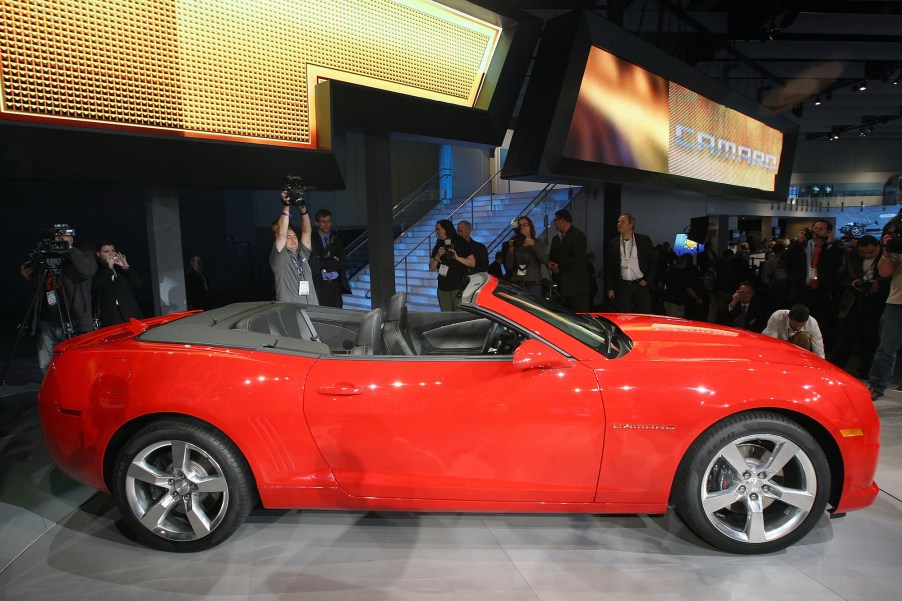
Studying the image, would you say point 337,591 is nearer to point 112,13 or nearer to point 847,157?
point 112,13

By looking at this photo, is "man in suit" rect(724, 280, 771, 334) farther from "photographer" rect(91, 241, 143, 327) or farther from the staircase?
"photographer" rect(91, 241, 143, 327)

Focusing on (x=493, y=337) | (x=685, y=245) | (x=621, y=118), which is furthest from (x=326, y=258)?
(x=685, y=245)

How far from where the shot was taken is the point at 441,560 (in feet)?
7.80

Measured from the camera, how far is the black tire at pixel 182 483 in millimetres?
2400

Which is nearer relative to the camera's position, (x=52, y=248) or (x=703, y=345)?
(x=703, y=345)

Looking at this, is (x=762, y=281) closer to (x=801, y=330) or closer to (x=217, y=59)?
(x=801, y=330)

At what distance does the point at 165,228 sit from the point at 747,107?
457 inches

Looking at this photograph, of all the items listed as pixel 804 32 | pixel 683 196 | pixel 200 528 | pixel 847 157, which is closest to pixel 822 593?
pixel 200 528

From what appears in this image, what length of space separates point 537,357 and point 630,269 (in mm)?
3845

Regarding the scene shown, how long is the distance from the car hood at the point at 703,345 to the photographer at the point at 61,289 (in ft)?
14.5

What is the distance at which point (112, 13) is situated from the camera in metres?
4.21

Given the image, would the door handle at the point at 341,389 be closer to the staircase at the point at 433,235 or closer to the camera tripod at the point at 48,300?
the camera tripod at the point at 48,300

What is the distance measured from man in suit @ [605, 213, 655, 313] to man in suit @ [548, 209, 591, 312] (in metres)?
0.29

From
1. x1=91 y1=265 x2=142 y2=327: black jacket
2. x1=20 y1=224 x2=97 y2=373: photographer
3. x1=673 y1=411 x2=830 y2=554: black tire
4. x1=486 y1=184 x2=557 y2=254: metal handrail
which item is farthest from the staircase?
x1=673 y1=411 x2=830 y2=554: black tire
